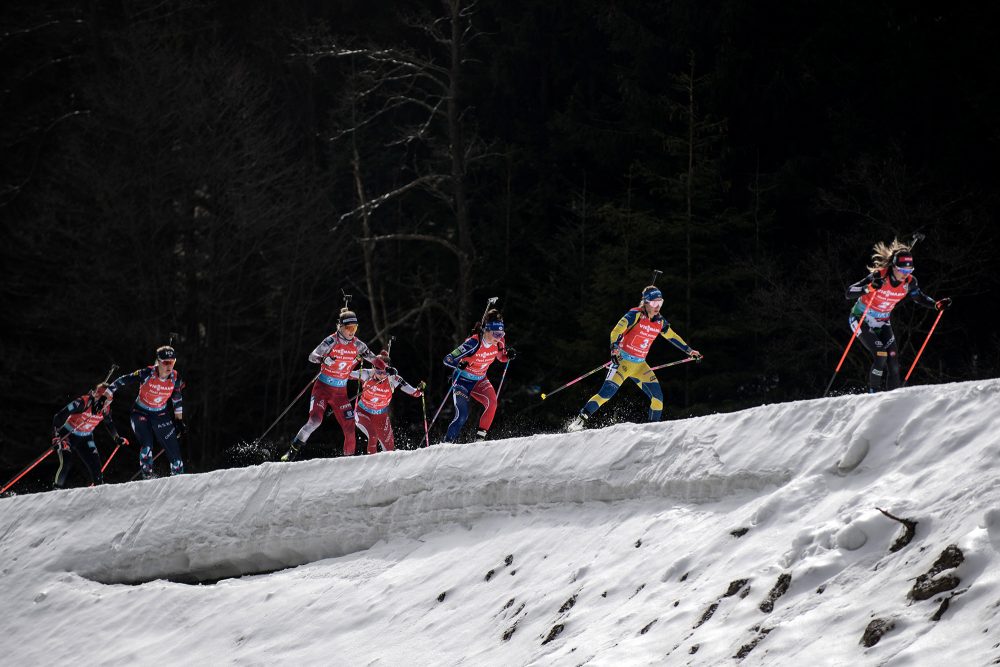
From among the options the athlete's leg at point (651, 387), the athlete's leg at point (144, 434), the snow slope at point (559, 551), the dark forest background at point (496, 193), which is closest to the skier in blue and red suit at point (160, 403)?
the athlete's leg at point (144, 434)

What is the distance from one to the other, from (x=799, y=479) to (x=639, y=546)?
1450 mm

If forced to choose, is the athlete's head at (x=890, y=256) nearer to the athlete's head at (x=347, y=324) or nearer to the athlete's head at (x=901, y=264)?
the athlete's head at (x=901, y=264)

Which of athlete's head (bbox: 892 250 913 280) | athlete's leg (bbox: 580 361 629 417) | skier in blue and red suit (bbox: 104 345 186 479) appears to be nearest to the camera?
athlete's head (bbox: 892 250 913 280)

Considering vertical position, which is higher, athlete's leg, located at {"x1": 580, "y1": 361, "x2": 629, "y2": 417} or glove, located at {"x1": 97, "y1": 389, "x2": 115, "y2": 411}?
athlete's leg, located at {"x1": 580, "y1": 361, "x2": 629, "y2": 417}

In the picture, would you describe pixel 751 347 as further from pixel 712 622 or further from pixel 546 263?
pixel 712 622

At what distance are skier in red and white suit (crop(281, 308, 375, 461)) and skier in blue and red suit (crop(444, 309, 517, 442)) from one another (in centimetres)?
121

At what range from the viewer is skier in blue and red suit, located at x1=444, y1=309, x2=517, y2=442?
16.2 meters

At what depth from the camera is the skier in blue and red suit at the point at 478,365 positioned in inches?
636

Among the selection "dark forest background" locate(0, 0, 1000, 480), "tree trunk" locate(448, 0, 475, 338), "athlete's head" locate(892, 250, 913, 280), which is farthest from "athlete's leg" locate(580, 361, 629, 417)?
"tree trunk" locate(448, 0, 475, 338)

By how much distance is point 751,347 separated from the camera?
30.3 meters

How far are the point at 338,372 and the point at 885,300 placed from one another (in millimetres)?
7039

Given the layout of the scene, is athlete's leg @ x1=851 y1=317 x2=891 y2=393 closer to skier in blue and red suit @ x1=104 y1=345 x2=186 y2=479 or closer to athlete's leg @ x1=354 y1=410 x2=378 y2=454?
athlete's leg @ x1=354 y1=410 x2=378 y2=454

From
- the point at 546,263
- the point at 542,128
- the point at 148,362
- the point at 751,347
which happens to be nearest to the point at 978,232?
the point at 751,347

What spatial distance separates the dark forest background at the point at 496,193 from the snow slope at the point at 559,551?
43.4ft
